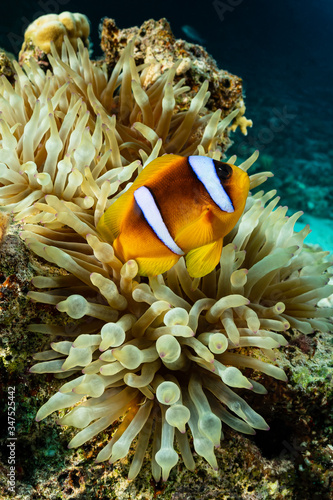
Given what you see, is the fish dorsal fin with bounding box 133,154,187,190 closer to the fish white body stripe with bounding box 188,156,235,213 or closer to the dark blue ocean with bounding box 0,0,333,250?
the fish white body stripe with bounding box 188,156,235,213

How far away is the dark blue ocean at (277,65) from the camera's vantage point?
5.28 meters

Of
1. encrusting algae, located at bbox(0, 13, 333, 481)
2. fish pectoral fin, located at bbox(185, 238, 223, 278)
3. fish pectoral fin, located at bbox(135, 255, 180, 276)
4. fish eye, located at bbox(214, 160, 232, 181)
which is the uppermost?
fish eye, located at bbox(214, 160, 232, 181)

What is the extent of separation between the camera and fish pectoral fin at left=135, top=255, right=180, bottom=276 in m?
0.78

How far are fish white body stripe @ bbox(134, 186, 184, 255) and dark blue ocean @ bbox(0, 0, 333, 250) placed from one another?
389cm

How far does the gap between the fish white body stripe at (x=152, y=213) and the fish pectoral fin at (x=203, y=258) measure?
0.22ft

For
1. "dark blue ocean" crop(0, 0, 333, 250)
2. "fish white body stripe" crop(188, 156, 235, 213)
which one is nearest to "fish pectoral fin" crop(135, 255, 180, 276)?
"fish white body stripe" crop(188, 156, 235, 213)

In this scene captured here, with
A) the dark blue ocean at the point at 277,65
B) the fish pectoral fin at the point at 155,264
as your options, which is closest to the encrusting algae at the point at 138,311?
the fish pectoral fin at the point at 155,264

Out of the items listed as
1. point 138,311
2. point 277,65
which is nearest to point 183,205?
point 138,311

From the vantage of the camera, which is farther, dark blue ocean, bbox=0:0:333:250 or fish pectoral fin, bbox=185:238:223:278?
dark blue ocean, bbox=0:0:333:250

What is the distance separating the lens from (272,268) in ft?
3.07

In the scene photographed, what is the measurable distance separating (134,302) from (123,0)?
6100 mm

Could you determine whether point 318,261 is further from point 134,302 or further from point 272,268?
point 134,302

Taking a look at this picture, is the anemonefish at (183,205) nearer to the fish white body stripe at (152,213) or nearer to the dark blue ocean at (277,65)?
the fish white body stripe at (152,213)

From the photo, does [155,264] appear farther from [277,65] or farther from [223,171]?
[277,65]
